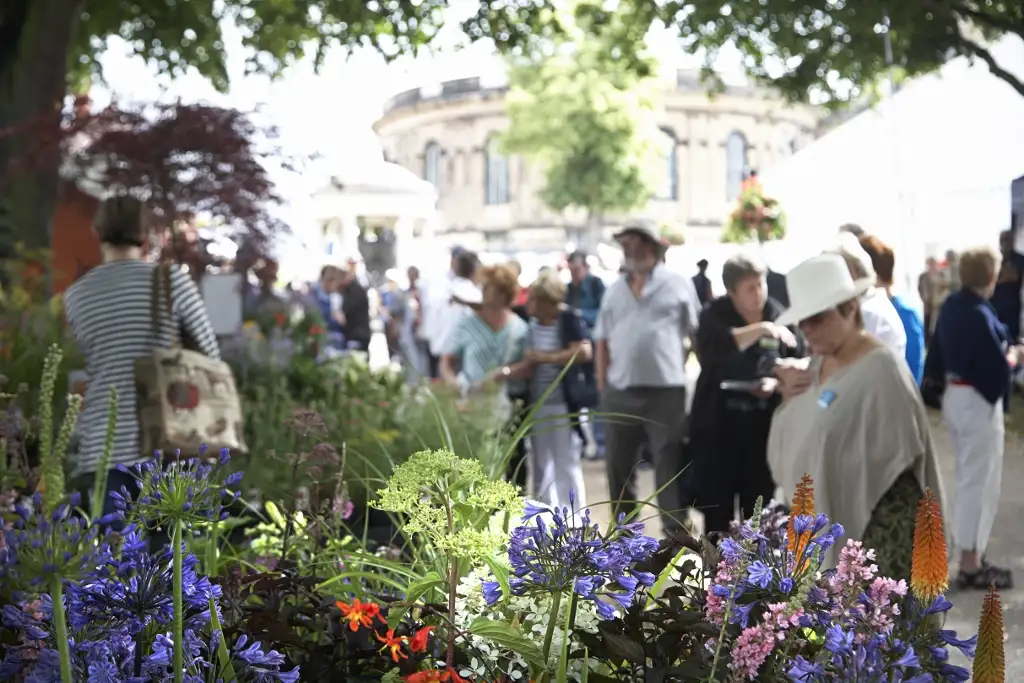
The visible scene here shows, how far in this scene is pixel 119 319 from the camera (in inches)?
154

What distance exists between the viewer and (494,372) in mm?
6219

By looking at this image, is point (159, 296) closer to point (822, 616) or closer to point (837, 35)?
point (837, 35)

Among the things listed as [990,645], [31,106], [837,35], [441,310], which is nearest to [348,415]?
[31,106]

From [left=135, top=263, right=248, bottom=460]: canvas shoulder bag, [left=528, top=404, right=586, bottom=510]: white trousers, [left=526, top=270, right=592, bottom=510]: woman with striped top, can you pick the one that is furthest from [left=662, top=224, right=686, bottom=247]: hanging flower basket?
[left=135, top=263, right=248, bottom=460]: canvas shoulder bag

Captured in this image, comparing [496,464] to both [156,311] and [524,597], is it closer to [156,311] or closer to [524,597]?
[524,597]

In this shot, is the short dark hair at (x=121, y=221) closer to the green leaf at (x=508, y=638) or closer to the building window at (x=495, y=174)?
the building window at (x=495, y=174)

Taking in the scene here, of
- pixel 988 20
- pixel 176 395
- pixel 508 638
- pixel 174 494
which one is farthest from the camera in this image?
pixel 176 395

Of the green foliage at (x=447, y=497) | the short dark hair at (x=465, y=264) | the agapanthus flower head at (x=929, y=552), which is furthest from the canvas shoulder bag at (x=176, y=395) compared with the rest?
the short dark hair at (x=465, y=264)

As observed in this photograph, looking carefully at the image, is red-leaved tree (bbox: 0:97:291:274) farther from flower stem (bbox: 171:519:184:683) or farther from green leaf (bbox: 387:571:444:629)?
flower stem (bbox: 171:519:184:683)

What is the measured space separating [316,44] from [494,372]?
196cm

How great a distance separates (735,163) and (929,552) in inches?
121

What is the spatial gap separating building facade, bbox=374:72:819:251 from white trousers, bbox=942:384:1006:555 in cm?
105

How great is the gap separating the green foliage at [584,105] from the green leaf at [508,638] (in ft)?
9.73

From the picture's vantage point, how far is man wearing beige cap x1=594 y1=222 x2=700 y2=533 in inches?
236
